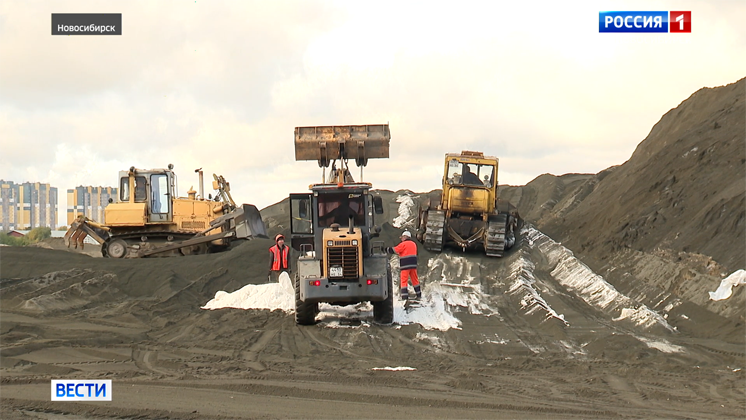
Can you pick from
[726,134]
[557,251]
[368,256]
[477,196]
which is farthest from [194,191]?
[726,134]

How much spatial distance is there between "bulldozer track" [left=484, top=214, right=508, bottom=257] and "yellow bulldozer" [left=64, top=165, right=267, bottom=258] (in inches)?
331

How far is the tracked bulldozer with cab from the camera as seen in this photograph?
14.2 m

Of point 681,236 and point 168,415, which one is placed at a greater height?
point 681,236

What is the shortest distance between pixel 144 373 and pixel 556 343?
6761 mm

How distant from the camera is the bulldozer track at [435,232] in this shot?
2500cm

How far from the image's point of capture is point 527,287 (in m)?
18.9

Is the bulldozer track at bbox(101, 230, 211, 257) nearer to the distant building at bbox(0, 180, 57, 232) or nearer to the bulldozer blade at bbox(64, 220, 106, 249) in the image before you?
the bulldozer blade at bbox(64, 220, 106, 249)

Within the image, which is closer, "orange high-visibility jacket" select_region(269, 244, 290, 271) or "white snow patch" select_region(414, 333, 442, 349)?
"white snow patch" select_region(414, 333, 442, 349)

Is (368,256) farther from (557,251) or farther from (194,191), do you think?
(194,191)

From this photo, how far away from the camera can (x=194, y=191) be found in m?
27.4

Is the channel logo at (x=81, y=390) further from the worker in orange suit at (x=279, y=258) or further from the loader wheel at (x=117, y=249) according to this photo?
the loader wheel at (x=117, y=249)

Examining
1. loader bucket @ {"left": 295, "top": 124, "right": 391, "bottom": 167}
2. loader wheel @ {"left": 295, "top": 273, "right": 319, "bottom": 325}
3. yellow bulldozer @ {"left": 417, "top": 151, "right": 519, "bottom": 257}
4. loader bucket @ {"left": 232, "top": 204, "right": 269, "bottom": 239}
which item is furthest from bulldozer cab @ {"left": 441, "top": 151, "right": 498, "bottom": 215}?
loader wheel @ {"left": 295, "top": 273, "right": 319, "bottom": 325}

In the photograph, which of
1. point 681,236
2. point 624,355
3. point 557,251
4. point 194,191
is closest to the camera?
point 624,355

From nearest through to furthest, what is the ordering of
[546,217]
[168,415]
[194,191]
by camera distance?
1. [168,415]
2. [194,191]
3. [546,217]
